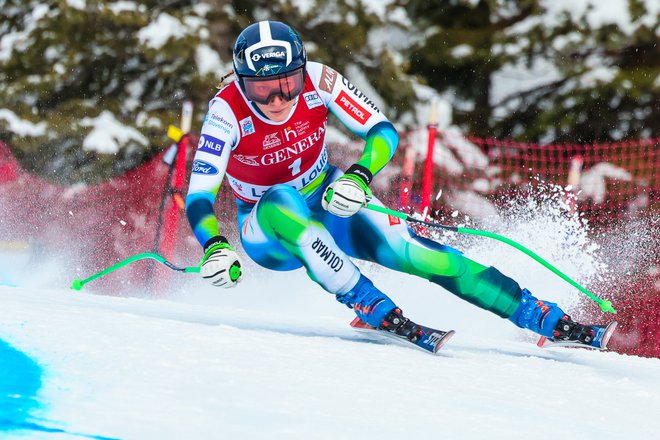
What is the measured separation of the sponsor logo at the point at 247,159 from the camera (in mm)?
4098

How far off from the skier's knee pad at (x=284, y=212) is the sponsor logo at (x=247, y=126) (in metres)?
0.26

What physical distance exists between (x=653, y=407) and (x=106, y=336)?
5.84ft

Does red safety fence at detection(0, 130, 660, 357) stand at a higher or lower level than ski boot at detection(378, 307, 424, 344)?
higher

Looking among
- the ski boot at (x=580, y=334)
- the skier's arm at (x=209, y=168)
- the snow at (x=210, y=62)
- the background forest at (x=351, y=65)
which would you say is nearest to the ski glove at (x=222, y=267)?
the skier's arm at (x=209, y=168)

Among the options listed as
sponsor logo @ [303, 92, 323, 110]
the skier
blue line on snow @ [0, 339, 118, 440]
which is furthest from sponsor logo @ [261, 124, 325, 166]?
blue line on snow @ [0, 339, 118, 440]

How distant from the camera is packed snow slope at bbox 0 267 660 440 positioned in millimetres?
2287

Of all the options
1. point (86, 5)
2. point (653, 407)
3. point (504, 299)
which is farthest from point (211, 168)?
point (86, 5)

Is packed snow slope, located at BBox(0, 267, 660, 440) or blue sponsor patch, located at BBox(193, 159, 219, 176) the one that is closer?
packed snow slope, located at BBox(0, 267, 660, 440)

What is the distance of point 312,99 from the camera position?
4113mm

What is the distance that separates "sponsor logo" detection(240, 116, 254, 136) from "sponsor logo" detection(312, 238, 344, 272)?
22.0 inches

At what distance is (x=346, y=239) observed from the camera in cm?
425

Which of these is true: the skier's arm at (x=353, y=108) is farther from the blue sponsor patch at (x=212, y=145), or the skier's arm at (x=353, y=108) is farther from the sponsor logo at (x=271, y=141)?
the blue sponsor patch at (x=212, y=145)

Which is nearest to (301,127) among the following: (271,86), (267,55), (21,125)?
(271,86)

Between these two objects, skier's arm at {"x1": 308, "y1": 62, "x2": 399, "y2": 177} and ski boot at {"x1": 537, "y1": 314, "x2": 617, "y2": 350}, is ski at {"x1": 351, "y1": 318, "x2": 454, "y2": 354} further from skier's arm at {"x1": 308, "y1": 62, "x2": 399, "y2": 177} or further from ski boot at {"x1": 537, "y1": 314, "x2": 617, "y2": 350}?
skier's arm at {"x1": 308, "y1": 62, "x2": 399, "y2": 177}
